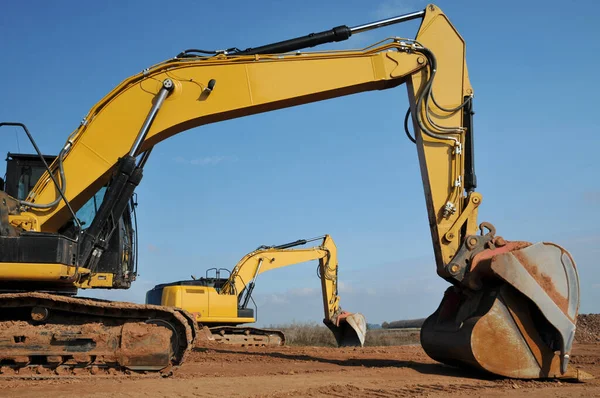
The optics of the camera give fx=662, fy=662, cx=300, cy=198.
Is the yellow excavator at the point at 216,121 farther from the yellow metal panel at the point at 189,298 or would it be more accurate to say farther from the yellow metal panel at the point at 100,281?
the yellow metal panel at the point at 189,298

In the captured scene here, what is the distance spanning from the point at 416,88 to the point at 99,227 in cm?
448

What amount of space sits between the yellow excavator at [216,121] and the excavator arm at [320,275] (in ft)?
31.4

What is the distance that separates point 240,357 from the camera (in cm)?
1129

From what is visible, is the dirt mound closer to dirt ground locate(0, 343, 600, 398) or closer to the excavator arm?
the excavator arm

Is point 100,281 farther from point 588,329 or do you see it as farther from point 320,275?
point 588,329

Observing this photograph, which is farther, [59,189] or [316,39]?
[316,39]

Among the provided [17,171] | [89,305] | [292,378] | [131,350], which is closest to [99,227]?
[89,305]

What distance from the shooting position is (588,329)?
768 inches

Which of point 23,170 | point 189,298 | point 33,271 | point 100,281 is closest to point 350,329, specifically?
point 189,298

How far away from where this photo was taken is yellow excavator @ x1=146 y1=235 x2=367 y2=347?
17.0 m

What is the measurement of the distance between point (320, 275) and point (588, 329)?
318 inches

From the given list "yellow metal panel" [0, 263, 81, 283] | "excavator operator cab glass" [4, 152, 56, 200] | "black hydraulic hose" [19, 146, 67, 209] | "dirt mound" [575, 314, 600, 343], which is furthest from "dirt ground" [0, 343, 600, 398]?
"dirt mound" [575, 314, 600, 343]

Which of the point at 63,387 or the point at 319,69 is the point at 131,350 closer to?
the point at 63,387

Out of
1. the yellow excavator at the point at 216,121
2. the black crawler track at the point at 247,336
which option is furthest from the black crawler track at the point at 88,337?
the black crawler track at the point at 247,336
